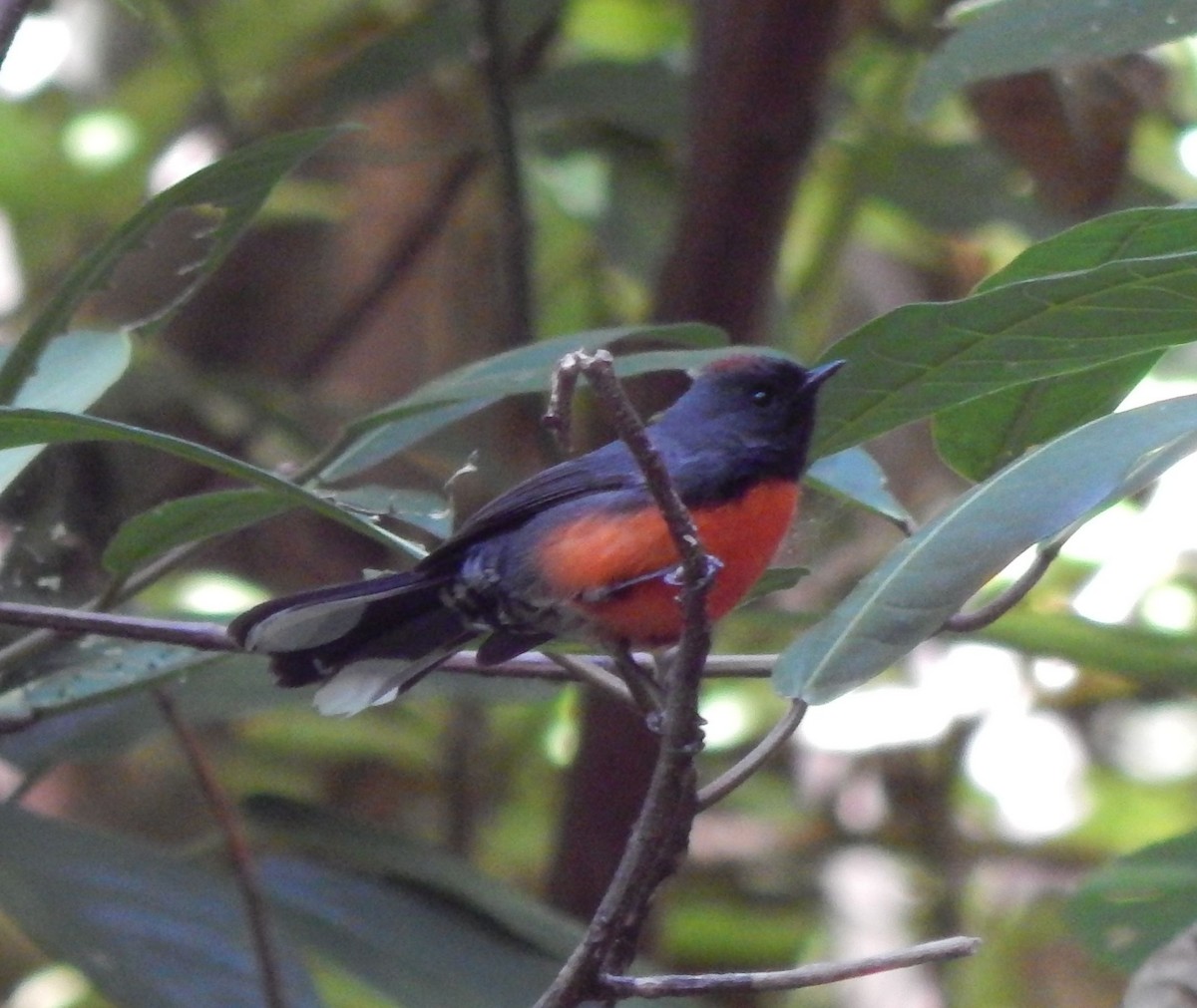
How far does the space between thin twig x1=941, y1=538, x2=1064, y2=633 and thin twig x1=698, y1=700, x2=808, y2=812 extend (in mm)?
251

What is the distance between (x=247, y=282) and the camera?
203 inches

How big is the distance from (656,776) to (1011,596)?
1.97ft

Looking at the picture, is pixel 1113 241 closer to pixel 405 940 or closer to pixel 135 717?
pixel 405 940

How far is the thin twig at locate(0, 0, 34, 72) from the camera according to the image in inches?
77.5

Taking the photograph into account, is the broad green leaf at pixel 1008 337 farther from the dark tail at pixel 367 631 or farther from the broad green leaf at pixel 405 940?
the broad green leaf at pixel 405 940

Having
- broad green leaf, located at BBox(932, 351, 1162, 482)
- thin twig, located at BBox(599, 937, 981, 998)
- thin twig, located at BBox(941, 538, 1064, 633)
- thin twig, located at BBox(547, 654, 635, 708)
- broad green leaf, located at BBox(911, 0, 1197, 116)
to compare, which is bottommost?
thin twig, located at BBox(599, 937, 981, 998)

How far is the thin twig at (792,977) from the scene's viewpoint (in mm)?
1412

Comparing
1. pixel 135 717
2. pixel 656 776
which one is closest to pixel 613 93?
pixel 135 717

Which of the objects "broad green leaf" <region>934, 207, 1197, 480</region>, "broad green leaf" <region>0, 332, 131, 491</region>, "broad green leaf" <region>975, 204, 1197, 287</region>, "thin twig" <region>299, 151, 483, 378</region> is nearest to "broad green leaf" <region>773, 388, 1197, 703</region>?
"broad green leaf" <region>975, 204, 1197, 287</region>

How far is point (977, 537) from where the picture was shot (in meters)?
1.78

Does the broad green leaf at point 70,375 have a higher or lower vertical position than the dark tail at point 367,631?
higher

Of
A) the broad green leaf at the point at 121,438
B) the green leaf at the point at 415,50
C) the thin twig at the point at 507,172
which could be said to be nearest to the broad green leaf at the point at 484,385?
the broad green leaf at the point at 121,438

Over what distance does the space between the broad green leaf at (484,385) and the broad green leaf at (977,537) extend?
49 centimetres

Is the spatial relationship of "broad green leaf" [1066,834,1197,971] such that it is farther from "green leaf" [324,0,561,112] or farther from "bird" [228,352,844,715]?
"green leaf" [324,0,561,112]
